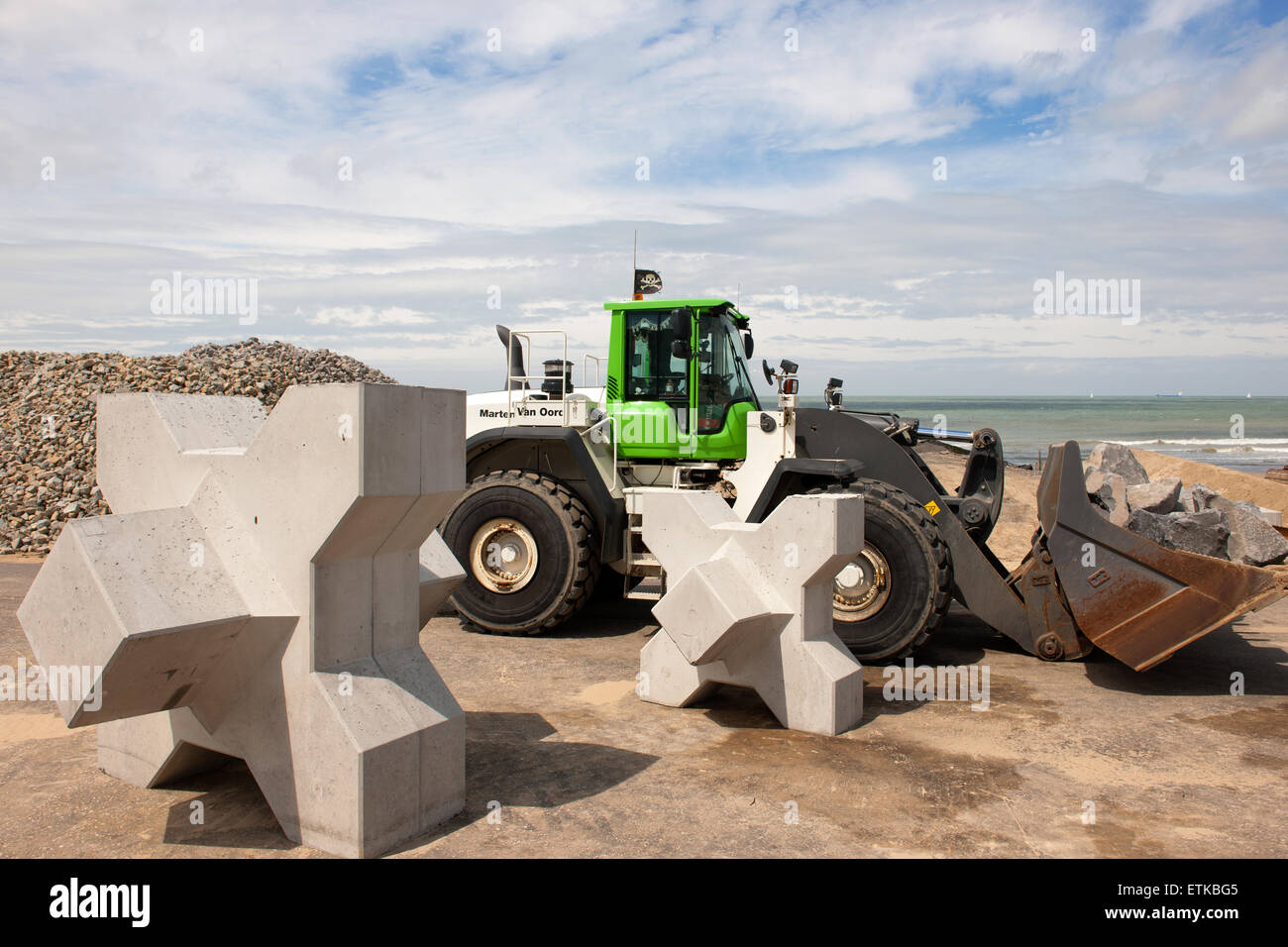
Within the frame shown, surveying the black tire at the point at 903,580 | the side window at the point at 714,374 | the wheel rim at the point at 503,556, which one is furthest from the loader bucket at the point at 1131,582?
the wheel rim at the point at 503,556

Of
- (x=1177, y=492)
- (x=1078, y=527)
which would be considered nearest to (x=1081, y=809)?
(x=1078, y=527)

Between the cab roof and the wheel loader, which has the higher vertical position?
the cab roof

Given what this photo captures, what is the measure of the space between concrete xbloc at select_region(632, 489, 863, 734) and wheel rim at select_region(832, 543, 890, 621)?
1155mm

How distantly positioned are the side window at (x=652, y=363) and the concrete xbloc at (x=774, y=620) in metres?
2.54

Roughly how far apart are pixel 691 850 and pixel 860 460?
4.62 metres

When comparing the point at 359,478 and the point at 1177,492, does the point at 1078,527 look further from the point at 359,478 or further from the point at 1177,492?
the point at 359,478

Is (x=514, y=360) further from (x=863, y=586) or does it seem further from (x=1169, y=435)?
(x=1169, y=435)

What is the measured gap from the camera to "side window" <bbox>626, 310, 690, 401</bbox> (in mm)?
8633

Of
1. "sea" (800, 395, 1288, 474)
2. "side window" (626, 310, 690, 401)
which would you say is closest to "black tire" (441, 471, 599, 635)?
"side window" (626, 310, 690, 401)

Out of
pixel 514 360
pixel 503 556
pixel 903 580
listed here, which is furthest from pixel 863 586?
pixel 514 360

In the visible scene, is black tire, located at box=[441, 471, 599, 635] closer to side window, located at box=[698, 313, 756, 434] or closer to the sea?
side window, located at box=[698, 313, 756, 434]

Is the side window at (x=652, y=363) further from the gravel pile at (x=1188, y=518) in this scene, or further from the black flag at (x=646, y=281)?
the gravel pile at (x=1188, y=518)

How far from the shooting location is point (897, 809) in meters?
4.61

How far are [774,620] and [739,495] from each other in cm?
243
